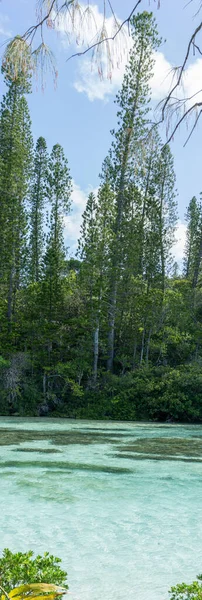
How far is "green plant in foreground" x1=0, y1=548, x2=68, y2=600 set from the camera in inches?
98.4

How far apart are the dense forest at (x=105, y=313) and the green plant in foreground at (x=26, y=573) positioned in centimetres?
1352

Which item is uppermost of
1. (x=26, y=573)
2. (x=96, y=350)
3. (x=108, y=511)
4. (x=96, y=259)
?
(x=96, y=259)

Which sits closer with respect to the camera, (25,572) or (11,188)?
(25,572)

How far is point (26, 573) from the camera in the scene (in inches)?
99.7

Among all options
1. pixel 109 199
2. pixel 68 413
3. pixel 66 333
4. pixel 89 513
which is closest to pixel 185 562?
pixel 89 513

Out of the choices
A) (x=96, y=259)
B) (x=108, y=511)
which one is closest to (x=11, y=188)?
(x=96, y=259)

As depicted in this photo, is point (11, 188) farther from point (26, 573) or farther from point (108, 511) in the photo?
point (26, 573)

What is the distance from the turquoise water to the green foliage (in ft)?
1.58

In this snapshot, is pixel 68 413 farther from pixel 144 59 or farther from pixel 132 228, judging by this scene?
pixel 144 59

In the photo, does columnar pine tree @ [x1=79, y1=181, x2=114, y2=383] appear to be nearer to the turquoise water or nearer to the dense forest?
the dense forest

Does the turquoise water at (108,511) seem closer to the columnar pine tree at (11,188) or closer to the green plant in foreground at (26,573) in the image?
the green plant in foreground at (26,573)

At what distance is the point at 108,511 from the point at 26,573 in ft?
9.07

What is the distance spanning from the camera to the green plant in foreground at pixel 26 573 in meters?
2.50

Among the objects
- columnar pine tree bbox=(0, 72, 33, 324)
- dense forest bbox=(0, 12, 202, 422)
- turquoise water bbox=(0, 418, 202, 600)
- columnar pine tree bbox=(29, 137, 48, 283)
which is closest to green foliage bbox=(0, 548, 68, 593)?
turquoise water bbox=(0, 418, 202, 600)
